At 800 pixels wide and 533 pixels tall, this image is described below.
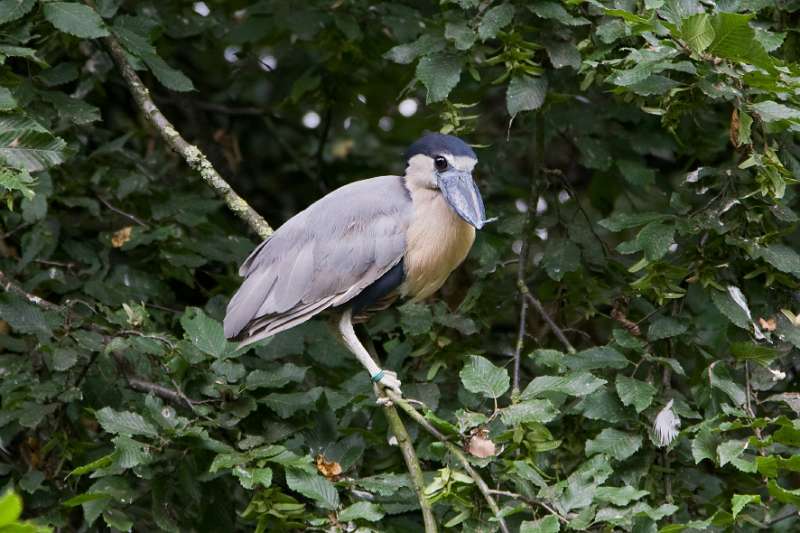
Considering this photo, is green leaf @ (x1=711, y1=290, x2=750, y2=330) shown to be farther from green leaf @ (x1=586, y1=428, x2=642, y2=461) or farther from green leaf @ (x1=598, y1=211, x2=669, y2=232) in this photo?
green leaf @ (x1=586, y1=428, x2=642, y2=461)

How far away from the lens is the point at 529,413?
3.03 meters

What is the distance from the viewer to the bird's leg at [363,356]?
12.0ft

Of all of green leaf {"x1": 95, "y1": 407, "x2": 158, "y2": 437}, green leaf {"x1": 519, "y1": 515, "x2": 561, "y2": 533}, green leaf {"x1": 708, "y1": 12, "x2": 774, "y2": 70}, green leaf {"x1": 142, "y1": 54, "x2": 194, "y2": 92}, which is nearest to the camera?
green leaf {"x1": 519, "y1": 515, "x2": 561, "y2": 533}

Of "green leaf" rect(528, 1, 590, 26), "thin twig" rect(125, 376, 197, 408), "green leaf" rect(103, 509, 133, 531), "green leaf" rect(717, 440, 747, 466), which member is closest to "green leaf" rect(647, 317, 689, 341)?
"green leaf" rect(717, 440, 747, 466)

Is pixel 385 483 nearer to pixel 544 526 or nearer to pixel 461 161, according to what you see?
pixel 544 526

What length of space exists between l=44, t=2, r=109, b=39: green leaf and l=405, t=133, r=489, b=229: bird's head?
3.63ft

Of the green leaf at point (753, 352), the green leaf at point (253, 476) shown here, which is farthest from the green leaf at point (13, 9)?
the green leaf at point (753, 352)

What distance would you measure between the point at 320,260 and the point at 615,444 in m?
1.18

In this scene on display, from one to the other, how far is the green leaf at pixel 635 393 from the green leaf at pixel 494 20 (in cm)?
116

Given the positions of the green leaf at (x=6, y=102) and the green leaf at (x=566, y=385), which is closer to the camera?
the green leaf at (x=566, y=385)

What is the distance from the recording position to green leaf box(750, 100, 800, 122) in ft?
10.4

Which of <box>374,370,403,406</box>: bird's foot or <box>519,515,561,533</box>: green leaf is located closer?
<box>519,515,561,533</box>: green leaf

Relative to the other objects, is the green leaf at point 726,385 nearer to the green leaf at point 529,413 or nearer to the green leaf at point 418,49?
the green leaf at point 529,413

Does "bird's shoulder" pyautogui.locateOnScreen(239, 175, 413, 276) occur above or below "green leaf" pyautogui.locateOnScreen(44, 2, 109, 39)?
below
